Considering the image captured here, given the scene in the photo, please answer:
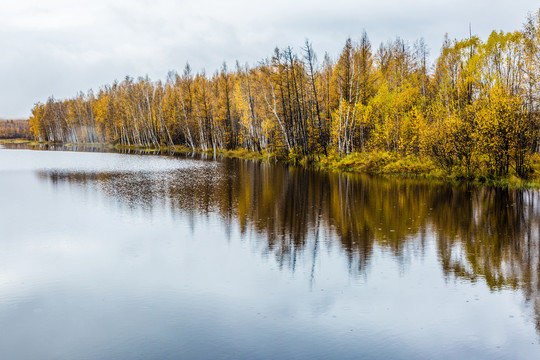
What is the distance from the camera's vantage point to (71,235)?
49.5 feet

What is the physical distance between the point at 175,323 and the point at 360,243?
746 centimetres

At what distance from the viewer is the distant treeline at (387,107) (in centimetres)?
2900

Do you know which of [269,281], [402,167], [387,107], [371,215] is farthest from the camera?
[387,107]

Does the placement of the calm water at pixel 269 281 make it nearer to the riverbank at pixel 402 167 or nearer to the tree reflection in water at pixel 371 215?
the tree reflection in water at pixel 371 215

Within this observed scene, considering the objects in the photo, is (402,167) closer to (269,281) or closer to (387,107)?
(387,107)

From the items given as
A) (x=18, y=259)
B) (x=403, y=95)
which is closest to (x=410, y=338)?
(x=18, y=259)

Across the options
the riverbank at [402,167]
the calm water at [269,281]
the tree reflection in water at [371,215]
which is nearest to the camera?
the calm water at [269,281]

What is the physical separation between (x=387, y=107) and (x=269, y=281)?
33.7m

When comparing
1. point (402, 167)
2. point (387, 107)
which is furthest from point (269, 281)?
point (387, 107)

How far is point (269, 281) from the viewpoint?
10375 millimetres

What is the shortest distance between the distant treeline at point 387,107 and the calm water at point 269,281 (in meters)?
9.72

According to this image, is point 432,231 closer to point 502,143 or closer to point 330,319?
point 330,319

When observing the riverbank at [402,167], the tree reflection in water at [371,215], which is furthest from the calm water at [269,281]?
the riverbank at [402,167]

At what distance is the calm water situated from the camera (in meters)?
7.44
